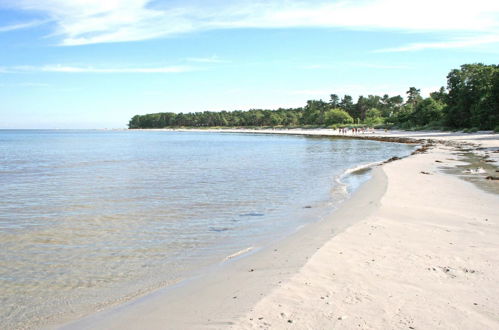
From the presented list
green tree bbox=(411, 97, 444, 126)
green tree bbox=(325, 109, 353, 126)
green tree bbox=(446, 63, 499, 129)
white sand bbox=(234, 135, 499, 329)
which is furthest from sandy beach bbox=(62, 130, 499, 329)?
green tree bbox=(325, 109, 353, 126)

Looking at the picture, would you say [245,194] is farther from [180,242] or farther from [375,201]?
[180,242]

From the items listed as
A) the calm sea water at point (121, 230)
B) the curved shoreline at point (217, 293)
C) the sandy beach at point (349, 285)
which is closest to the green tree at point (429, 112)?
the calm sea water at point (121, 230)

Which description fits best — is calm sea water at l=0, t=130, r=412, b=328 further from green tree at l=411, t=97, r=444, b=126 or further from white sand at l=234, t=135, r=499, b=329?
green tree at l=411, t=97, r=444, b=126

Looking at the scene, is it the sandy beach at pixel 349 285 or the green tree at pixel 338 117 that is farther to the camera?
the green tree at pixel 338 117

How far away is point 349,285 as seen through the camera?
17.5 feet

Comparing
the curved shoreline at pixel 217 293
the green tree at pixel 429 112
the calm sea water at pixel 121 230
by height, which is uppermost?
the green tree at pixel 429 112

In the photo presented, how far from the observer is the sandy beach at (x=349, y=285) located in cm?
441

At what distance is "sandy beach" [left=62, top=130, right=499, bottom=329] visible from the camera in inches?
173

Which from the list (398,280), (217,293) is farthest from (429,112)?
(217,293)

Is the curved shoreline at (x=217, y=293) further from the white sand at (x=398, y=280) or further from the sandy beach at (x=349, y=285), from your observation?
the white sand at (x=398, y=280)

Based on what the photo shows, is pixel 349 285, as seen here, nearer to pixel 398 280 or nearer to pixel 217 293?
pixel 398 280

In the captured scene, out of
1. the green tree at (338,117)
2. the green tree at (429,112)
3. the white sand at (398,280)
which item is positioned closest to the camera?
the white sand at (398,280)

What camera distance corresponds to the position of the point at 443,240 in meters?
7.59

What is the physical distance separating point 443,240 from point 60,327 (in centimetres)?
669
